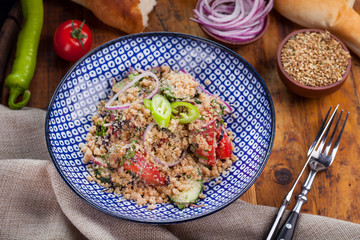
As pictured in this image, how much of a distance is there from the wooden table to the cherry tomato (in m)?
0.17

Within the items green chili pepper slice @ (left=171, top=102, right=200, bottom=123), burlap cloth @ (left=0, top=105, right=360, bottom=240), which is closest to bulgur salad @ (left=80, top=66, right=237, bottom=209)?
green chili pepper slice @ (left=171, top=102, right=200, bottom=123)

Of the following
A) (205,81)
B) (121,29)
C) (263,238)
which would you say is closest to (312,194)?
(263,238)

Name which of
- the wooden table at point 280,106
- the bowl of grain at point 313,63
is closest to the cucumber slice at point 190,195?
the wooden table at point 280,106

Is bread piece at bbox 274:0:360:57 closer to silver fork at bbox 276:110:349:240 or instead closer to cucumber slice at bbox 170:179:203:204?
silver fork at bbox 276:110:349:240

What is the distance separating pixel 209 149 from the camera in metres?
3.17

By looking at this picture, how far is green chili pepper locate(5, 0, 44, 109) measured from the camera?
3828mm

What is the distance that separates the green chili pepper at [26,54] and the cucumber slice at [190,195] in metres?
1.82

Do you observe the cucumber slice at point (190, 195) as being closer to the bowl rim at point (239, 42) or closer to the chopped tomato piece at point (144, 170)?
the chopped tomato piece at point (144, 170)

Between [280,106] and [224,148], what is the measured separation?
992 millimetres

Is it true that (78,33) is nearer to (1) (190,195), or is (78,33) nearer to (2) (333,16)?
(1) (190,195)

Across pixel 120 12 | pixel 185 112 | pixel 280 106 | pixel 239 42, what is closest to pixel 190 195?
pixel 185 112

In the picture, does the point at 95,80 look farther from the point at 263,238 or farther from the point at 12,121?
the point at 263,238

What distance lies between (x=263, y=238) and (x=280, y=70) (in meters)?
1.57

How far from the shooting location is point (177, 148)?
319cm
